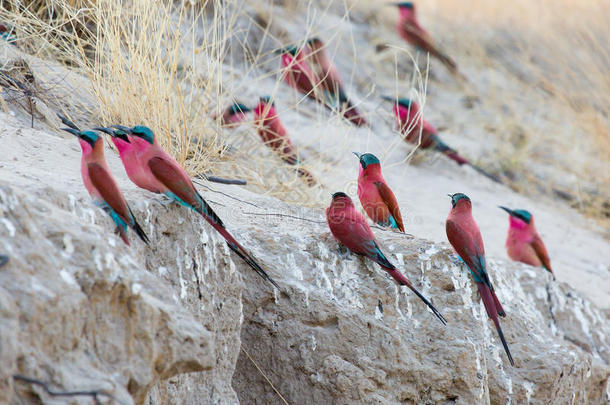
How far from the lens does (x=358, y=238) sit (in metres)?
2.97

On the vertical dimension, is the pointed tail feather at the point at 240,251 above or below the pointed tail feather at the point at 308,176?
above

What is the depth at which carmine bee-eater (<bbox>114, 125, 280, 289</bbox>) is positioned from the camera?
2533 mm

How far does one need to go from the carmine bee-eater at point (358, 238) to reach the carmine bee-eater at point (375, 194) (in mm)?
635

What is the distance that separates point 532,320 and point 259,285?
1407 millimetres

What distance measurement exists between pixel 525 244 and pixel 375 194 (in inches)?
53.4

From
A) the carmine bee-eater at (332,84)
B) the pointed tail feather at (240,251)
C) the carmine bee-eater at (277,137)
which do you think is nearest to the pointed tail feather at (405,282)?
the pointed tail feather at (240,251)

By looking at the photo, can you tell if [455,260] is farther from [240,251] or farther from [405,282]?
[240,251]

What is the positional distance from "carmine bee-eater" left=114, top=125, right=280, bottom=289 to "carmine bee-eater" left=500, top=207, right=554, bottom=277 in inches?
92.4

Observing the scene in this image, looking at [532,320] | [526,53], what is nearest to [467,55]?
[526,53]

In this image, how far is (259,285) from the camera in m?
2.90

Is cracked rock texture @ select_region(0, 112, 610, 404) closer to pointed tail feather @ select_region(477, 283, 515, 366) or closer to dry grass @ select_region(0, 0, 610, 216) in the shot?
pointed tail feather @ select_region(477, 283, 515, 366)

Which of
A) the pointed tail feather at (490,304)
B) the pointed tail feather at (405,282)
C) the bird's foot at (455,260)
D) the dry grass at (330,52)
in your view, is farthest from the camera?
the dry grass at (330,52)

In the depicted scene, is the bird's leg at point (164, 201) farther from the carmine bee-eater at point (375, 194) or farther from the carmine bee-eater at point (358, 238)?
the carmine bee-eater at point (375, 194)

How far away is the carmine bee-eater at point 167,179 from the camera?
2533 mm
